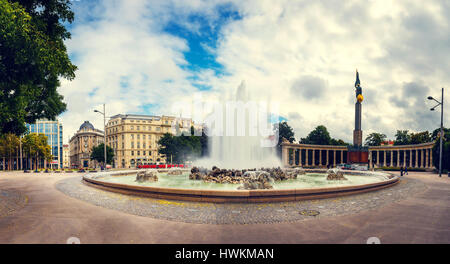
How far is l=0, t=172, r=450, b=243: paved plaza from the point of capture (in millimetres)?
6328

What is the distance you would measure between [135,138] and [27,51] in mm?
89287

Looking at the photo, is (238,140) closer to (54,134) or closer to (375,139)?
(375,139)

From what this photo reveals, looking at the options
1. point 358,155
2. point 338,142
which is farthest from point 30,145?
point 338,142

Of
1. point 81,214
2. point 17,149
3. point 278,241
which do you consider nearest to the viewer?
point 278,241

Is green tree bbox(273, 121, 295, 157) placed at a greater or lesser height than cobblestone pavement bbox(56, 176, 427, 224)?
greater

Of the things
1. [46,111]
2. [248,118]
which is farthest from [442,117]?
[46,111]

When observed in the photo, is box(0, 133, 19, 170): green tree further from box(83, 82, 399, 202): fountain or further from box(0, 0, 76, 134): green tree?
box(0, 0, 76, 134): green tree

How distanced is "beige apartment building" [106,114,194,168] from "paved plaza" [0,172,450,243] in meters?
84.8

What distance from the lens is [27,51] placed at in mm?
10328

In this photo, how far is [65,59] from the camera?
473 inches

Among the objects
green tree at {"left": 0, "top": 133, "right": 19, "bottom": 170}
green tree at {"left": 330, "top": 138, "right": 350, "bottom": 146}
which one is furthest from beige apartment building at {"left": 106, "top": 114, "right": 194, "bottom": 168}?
green tree at {"left": 330, "top": 138, "right": 350, "bottom": 146}

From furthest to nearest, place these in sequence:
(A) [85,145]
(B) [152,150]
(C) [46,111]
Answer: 1. (A) [85,145]
2. (B) [152,150]
3. (C) [46,111]

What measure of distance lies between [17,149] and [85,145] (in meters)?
58.4

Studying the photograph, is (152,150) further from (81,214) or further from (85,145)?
(81,214)
